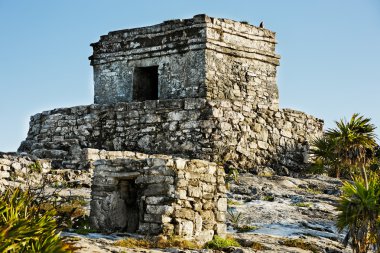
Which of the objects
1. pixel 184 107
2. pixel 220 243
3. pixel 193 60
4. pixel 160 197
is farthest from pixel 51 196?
pixel 193 60

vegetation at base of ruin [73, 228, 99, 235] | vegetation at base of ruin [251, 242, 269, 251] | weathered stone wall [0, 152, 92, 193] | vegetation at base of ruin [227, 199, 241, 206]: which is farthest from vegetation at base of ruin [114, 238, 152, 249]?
weathered stone wall [0, 152, 92, 193]

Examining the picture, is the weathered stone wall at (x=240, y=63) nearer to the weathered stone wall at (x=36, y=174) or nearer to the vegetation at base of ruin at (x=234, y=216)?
the weathered stone wall at (x=36, y=174)

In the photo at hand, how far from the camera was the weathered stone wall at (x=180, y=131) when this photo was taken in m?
15.2

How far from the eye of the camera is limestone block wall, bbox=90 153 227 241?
8680mm

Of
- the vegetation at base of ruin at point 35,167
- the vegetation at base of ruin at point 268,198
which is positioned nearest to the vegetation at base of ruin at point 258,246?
the vegetation at base of ruin at point 268,198

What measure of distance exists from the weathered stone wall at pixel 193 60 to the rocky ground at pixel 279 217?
2.76m

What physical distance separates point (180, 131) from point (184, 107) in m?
0.59

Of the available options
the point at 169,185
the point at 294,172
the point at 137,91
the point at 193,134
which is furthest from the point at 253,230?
the point at 137,91

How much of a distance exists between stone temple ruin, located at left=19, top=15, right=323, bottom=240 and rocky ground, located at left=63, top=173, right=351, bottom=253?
1.34 metres

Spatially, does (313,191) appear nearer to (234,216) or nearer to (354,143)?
(354,143)

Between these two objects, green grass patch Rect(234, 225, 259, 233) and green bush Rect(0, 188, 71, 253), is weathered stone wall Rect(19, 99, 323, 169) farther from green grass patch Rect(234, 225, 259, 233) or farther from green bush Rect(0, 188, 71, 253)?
green bush Rect(0, 188, 71, 253)

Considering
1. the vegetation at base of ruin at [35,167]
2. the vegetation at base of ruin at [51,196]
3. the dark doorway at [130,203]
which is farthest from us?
the vegetation at base of ruin at [35,167]

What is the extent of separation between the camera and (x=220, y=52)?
1631 centimetres

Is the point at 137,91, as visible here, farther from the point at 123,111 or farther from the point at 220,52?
the point at 220,52
